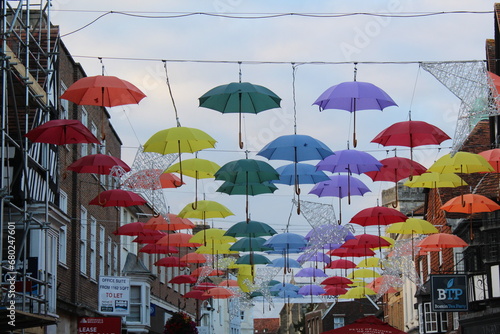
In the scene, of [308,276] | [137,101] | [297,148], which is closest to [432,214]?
[308,276]

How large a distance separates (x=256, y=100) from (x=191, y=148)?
2449mm

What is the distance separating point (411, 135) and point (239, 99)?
14.3ft

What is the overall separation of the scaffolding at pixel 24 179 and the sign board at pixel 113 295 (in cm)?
445

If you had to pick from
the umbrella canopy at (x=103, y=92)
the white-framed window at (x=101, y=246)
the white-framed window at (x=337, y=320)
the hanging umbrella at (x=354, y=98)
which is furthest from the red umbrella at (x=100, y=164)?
the white-framed window at (x=337, y=320)

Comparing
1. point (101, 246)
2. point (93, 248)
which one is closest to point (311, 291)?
point (101, 246)

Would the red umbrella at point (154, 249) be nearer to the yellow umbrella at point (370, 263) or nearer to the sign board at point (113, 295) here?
the sign board at point (113, 295)

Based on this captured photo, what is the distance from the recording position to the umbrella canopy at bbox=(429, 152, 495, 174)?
20641 mm

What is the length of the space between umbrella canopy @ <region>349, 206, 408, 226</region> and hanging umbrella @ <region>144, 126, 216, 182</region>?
637 cm

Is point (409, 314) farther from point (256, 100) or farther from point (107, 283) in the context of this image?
point (256, 100)

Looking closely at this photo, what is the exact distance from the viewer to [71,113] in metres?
28.9

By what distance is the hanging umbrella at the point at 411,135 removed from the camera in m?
20.0

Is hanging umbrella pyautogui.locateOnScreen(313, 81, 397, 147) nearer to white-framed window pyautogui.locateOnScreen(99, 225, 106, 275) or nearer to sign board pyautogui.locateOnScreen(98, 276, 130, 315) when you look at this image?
sign board pyautogui.locateOnScreen(98, 276, 130, 315)

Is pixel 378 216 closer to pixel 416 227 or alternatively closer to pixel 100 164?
pixel 416 227

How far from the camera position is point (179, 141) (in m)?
20.0
